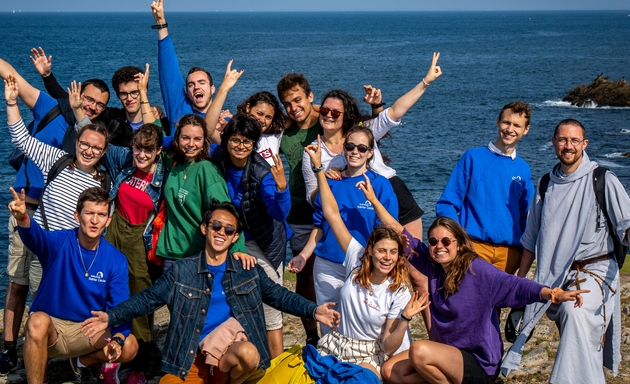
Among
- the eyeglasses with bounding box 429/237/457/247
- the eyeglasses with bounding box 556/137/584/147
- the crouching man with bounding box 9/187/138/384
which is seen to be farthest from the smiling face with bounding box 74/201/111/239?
the eyeglasses with bounding box 556/137/584/147

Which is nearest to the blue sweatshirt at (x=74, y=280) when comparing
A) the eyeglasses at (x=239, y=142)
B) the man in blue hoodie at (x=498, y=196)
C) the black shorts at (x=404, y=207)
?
the eyeglasses at (x=239, y=142)

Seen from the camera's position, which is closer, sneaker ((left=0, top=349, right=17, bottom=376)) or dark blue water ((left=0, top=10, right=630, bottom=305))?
sneaker ((left=0, top=349, right=17, bottom=376))

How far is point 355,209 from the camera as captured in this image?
21.3ft

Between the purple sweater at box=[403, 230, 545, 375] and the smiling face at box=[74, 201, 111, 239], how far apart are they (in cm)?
361

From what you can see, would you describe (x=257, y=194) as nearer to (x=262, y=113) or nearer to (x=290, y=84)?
(x=262, y=113)

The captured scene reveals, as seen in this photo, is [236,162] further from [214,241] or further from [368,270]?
[368,270]

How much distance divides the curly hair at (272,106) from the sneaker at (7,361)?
13.5ft

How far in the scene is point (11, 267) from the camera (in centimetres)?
689

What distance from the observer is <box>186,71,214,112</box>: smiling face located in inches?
300

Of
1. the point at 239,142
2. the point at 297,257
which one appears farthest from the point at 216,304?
the point at 239,142

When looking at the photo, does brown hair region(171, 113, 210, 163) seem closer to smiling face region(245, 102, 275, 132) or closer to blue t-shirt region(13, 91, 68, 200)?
smiling face region(245, 102, 275, 132)

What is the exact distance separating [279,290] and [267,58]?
277 feet

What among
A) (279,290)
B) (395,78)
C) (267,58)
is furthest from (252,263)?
(267,58)

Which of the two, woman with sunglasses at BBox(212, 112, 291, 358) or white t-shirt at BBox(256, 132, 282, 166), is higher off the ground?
white t-shirt at BBox(256, 132, 282, 166)
